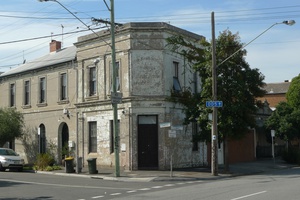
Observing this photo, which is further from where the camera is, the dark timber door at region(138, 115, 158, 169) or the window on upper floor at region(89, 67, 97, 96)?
the window on upper floor at region(89, 67, 97, 96)

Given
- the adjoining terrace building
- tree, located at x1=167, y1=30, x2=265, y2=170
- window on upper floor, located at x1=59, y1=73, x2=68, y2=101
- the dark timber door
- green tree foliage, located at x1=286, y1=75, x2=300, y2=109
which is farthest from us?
green tree foliage, located at x1=286, y1=75, x2=300, y2=109

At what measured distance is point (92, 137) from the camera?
2986 centimetres

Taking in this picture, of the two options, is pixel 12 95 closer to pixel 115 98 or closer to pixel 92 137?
pixel 92 137

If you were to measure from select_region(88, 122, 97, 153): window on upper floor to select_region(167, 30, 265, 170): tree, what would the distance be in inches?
276

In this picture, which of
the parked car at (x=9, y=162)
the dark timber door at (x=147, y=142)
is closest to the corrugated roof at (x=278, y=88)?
the dark timber door at (x=147, y=142)

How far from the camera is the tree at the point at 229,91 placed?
82.2 ft

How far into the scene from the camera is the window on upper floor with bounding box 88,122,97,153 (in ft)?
97.1

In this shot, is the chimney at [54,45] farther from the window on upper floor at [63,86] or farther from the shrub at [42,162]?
the shrub at [42,162]

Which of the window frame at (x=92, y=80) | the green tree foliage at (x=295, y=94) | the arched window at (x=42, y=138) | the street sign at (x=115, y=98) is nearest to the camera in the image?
the street sign at (x=115, y=98)

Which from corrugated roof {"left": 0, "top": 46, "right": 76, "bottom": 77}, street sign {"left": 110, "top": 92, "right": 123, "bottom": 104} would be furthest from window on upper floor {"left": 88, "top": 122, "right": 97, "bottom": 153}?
street sign {"left": 110, "top": 92, "right": 123, "bottom": 104}

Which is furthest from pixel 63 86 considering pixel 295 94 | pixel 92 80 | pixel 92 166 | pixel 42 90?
pixel 295 94

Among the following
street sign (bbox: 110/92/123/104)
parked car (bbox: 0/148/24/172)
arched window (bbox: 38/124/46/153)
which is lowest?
parked car (bbox: 0/148/24/172)

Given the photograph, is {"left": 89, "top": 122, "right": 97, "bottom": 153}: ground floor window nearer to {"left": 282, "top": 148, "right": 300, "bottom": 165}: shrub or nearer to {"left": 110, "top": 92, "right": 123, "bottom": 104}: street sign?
{"left": 110, "top": 92, "right": 123, "bottom": 104}: street sign

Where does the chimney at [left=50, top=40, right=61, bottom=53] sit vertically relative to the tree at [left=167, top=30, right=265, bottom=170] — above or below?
above
